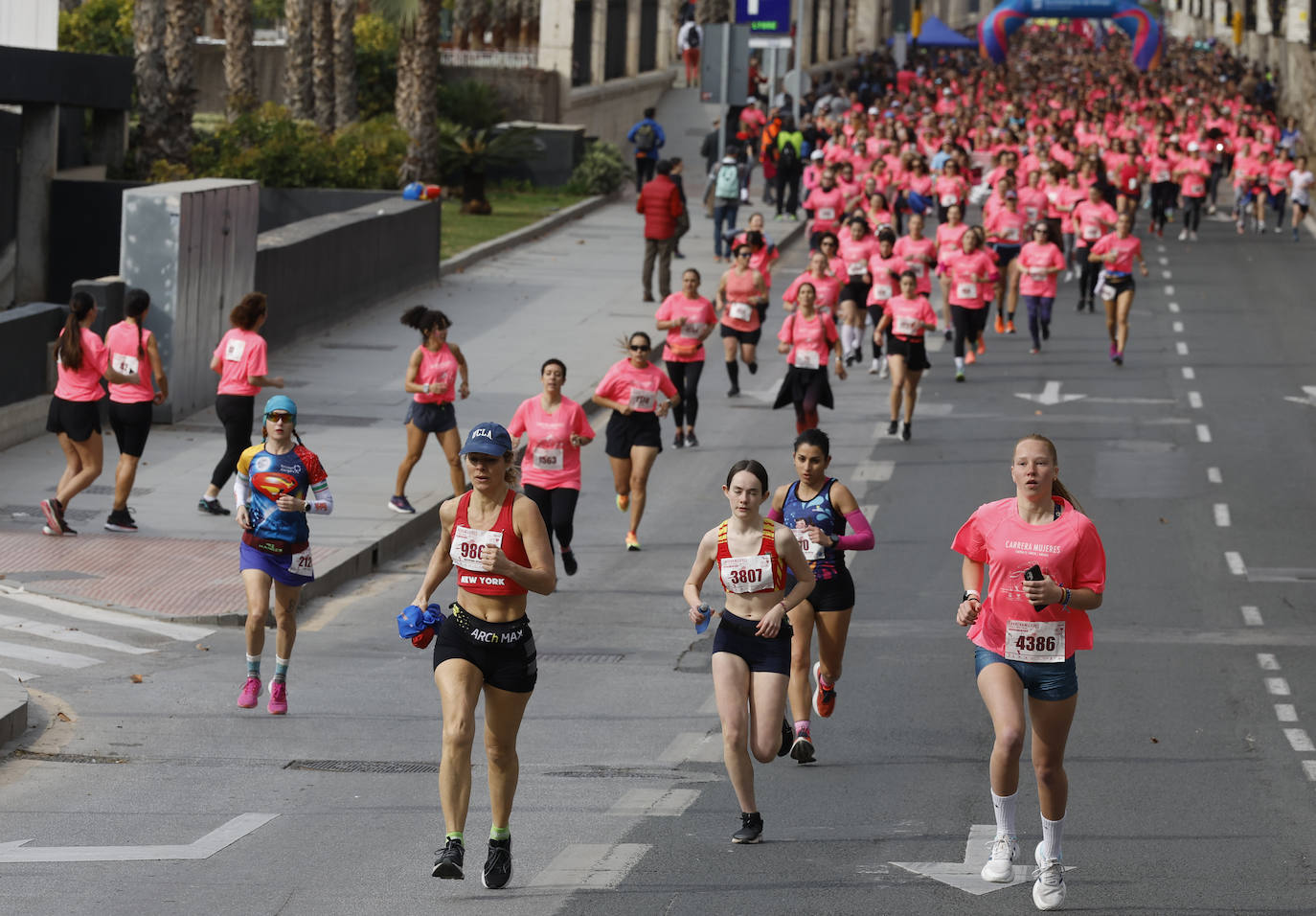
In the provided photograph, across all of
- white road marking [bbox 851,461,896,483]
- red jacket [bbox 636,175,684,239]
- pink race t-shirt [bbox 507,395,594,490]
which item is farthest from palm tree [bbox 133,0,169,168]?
pink race t-shirt [bbox 507,395,594,490]

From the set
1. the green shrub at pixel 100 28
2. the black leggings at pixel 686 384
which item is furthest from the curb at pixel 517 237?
the green shrub at pixel 100 28

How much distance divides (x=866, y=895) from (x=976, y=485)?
10.6 m

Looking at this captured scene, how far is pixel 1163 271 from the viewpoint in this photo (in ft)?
115

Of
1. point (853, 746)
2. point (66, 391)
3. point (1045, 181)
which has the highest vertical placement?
point (1045, 181)

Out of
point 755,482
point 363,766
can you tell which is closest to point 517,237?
point 363,766

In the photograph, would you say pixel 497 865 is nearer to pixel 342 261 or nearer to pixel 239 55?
pixel 342 261

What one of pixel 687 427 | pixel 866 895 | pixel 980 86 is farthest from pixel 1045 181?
pixel 980 86

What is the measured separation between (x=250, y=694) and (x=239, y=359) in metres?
5.03

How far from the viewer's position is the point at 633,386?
15781 mm

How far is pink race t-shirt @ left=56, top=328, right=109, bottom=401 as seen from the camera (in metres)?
15.4

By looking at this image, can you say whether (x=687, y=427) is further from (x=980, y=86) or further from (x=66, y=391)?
(x=980, y=86)

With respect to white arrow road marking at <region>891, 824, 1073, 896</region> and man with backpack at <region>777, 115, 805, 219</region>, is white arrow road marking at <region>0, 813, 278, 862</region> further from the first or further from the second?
man with backpack at <region>777, 115, 805, 219</region>

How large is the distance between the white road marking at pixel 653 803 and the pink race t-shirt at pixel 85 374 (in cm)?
726

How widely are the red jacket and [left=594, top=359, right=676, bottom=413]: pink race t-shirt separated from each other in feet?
42.2
